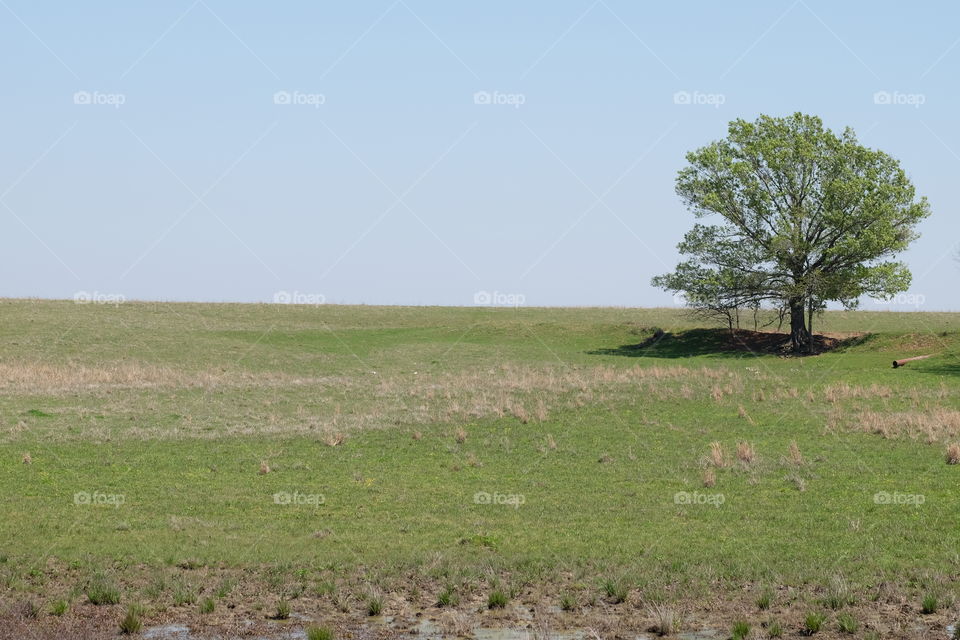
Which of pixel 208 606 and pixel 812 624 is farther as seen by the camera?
pixel 208 606

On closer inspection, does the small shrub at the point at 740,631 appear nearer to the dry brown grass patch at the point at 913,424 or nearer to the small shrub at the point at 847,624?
the small shrub at the point at 847,624

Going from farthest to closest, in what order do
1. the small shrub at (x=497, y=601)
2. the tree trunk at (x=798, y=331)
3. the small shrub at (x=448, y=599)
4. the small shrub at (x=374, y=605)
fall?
the tree trunk at (x=798, y=331) < the small shrub at (x=448, y=599) < the small shrub at (x=497, y=601) < the small shrub at (x=374, y=605)

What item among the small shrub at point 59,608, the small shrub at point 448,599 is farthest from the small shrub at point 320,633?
the small shrub at point 59,608

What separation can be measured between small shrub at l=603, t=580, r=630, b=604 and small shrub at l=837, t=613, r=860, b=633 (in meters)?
3.21

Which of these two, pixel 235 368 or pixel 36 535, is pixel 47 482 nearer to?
pixel 36 535

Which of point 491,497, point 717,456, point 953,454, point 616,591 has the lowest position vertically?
point 616,591

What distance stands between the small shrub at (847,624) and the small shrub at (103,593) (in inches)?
432

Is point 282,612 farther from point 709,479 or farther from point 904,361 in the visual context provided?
point 904,361

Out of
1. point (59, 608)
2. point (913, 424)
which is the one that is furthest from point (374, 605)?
point (913, 424)

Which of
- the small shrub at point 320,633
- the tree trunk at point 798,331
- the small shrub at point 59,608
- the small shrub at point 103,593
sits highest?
the tree trunk at point 798,331

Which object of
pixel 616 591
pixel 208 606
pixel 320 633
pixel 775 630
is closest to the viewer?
pixel 320 633

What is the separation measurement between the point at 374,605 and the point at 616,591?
3.82m

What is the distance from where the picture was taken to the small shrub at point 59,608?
613 inches

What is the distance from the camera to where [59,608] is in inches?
615
